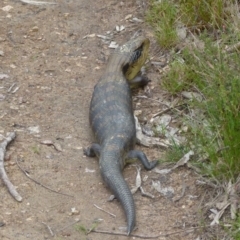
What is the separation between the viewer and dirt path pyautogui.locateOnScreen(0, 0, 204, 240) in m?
5.74

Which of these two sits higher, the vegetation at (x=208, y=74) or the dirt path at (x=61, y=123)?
the vegetation at (x=208, y=74)

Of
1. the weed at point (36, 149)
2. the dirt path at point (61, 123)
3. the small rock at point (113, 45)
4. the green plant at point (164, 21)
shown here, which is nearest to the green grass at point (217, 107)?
the dirt path at point (61, 123)

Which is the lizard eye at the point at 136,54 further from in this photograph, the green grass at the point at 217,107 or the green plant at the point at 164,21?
the green grass at the point at 217,107

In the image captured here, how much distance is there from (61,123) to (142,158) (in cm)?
94

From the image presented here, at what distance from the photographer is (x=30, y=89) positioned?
24.5 feet

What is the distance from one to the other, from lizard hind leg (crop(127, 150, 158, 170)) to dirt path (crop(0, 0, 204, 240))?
3.2 inches

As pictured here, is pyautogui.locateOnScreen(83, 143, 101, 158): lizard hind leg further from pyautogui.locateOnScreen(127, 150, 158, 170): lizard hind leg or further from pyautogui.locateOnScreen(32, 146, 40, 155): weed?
pyautogui.locateOnScreen(32, 146, 40, 155): weed

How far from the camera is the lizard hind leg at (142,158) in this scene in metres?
6.36

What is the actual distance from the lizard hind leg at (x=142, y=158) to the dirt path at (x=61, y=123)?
0.08 meters

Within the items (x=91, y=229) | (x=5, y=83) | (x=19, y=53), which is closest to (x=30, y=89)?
(x=5, y=83)

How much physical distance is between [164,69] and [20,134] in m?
1.71

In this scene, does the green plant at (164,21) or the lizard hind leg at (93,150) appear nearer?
the lizard hind leg at (93,150)

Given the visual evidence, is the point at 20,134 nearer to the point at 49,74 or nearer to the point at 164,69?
the point at 49,74

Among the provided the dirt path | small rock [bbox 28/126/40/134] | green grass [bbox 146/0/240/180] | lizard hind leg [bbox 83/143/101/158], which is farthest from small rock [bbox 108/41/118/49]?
lizard hind leg [bbox 83/143/101/158]
